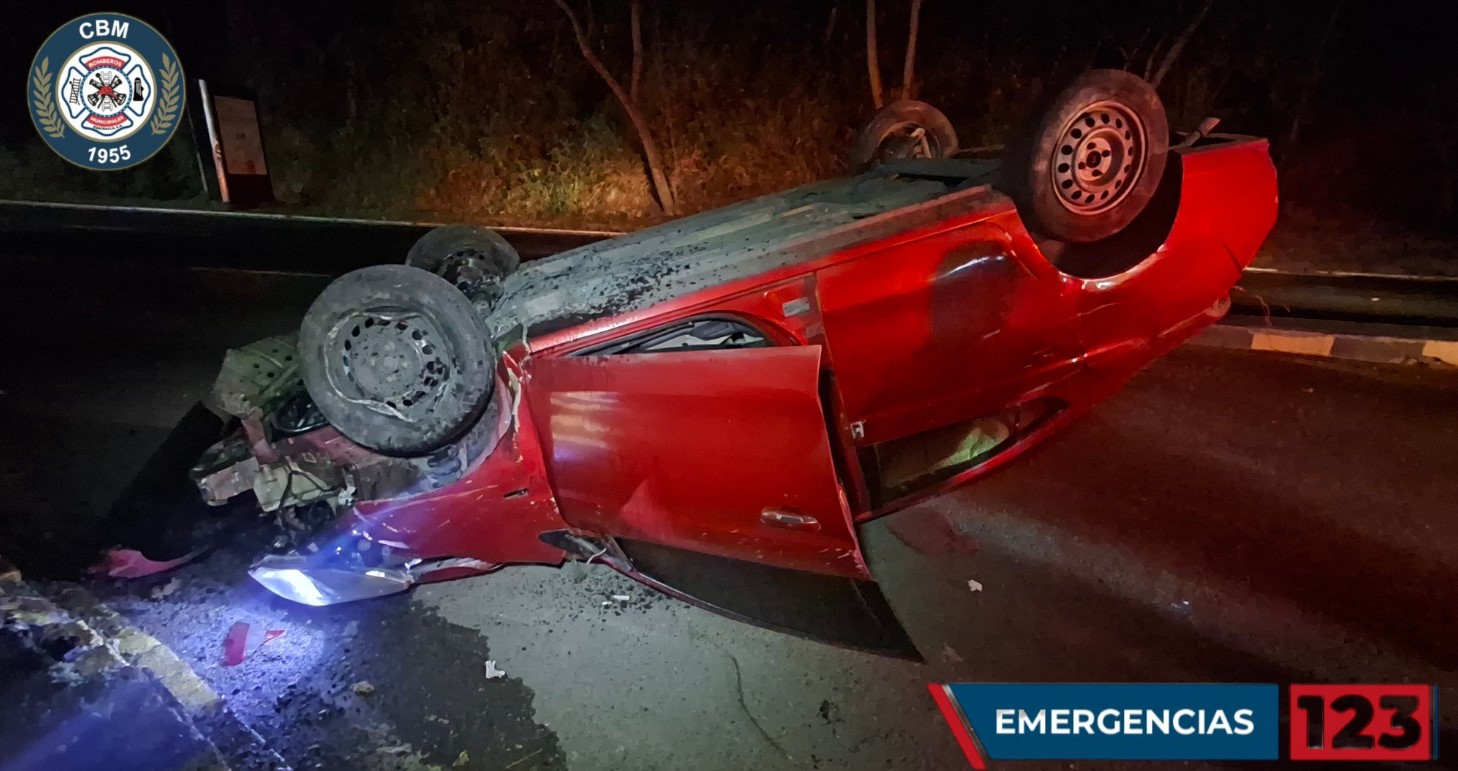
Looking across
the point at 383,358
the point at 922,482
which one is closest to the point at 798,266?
the point at 922,482

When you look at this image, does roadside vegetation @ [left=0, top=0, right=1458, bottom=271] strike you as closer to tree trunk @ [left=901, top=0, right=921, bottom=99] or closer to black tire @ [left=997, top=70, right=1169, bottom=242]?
tree trunk @ [left=901, top=0, right=921, bottom=99]

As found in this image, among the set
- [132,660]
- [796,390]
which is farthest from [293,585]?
[796,390]

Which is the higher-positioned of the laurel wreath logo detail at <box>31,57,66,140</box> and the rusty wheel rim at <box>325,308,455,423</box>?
the laurel wreath logo detail at <box>31,57,66,140</box>

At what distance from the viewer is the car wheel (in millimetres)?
4031

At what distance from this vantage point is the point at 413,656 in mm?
3176

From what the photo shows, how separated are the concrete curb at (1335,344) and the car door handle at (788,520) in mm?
4282

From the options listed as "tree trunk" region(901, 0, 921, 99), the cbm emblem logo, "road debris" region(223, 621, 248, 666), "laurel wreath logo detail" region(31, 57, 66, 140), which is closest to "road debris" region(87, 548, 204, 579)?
"road debris" region(223, 621, 248, 666)

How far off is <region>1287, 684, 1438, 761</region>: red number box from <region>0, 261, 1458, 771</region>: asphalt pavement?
0.08 meters

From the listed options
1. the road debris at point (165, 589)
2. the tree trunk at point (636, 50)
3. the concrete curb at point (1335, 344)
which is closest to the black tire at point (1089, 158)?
the concrete curb at point (1335, 344)

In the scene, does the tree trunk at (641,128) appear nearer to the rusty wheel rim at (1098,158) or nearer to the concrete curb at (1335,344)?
the concrete curb at (1335,344)

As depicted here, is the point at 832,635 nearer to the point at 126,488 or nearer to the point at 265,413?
the point at 265,413

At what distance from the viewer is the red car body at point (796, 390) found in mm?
2693

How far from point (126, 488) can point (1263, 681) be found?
540 centimetres

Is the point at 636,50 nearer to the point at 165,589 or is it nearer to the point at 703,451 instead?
the point at 165,589
